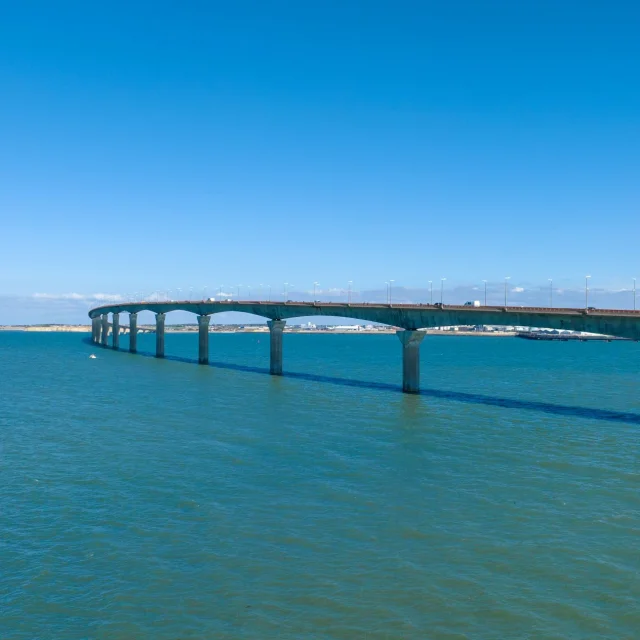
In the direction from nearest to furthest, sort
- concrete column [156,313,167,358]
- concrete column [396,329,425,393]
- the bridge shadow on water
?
the bridge shadow on water, concrete column [396,329,425,393], concrete column [156,313,167,358]

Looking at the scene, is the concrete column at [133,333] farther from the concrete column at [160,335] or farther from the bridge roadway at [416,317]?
the bridge roadway at [416,317]

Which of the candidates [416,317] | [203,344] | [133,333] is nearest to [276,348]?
[203,344]

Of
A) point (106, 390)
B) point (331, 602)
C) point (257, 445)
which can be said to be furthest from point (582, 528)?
point (106, 390)

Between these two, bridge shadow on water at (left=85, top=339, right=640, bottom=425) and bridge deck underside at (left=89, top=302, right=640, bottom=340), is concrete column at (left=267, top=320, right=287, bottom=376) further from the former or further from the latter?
bridge shadow on water at (left=85, top=339, right=640, bottom=425)

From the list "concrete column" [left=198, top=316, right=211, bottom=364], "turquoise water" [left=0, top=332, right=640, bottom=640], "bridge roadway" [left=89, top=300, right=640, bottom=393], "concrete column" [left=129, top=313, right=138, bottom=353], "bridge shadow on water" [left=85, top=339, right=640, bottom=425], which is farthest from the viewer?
"concrete column" [left=129, top=313, right=138, bottom=353]

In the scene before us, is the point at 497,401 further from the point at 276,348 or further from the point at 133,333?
the point at 133,333

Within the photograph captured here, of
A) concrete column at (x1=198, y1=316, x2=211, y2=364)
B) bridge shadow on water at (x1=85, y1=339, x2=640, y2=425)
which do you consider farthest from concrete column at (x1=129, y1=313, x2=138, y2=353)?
bridge shadow on water at (x1=85, y1=339, x2=640, y2=425)
